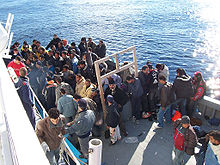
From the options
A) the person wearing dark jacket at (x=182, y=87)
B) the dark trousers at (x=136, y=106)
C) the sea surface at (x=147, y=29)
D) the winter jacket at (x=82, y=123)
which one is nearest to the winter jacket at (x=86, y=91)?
the dark trousers at (x=136, y=106)

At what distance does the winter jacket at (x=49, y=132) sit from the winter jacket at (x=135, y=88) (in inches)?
121

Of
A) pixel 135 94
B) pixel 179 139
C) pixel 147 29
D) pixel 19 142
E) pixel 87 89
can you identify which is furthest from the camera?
pixel 147 29

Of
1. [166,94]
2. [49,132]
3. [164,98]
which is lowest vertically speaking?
[164,98]

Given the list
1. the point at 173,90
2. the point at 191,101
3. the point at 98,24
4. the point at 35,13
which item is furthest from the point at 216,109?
the point at 35,13

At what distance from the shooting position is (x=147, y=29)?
29.2 metres

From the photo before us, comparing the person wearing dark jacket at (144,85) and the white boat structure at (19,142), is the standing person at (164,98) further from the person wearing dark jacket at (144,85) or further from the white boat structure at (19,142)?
the white boat structure at (19,142)

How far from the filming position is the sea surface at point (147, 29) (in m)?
20.7

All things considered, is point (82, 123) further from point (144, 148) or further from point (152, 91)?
point (152, 91)

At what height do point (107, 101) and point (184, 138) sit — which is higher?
point (107, 101)

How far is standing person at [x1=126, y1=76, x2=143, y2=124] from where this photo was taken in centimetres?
691

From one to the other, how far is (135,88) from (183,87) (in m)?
1.44

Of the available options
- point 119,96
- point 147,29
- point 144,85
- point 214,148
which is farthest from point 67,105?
point 147,29

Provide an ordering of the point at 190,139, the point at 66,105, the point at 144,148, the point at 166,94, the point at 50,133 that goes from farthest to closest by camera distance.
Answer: the point at 166,94, the point at 144,148, the point at 66,105, the point at 190,139, the point at 50,133

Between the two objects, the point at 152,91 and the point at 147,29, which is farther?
the point at 147,29
